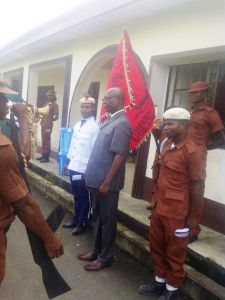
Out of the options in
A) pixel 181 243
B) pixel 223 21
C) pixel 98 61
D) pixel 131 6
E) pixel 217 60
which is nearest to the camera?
pixel 181 243

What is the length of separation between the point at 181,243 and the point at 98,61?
495cm

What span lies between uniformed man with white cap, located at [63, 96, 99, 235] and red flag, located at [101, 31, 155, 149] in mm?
717

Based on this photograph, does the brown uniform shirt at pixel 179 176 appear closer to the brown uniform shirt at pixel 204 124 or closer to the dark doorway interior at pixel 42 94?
the brown uniform shirt at pixel 204 124

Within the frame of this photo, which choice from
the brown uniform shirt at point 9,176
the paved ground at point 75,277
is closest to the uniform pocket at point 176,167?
the paved ground at point 75,277

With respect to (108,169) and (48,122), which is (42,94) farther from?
(108,169)

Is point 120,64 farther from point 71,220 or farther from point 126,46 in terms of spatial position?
point 71,220

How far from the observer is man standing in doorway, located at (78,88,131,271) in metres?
3.68

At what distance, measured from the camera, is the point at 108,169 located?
3.75 meters

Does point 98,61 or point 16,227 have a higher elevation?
point 98,61

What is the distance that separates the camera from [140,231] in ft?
15.1

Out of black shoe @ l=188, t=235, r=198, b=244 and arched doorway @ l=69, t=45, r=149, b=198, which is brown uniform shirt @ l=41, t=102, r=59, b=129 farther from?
black shoe @ l=188, t=235, r=198, b=244

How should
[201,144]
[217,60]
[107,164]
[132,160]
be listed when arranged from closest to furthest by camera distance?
[107,164], [201,144], [217,60], [132,160]

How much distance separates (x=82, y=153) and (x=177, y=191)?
1877 millimetres

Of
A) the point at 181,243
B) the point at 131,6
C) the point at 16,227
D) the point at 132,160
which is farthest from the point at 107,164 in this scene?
the point at 132,160
